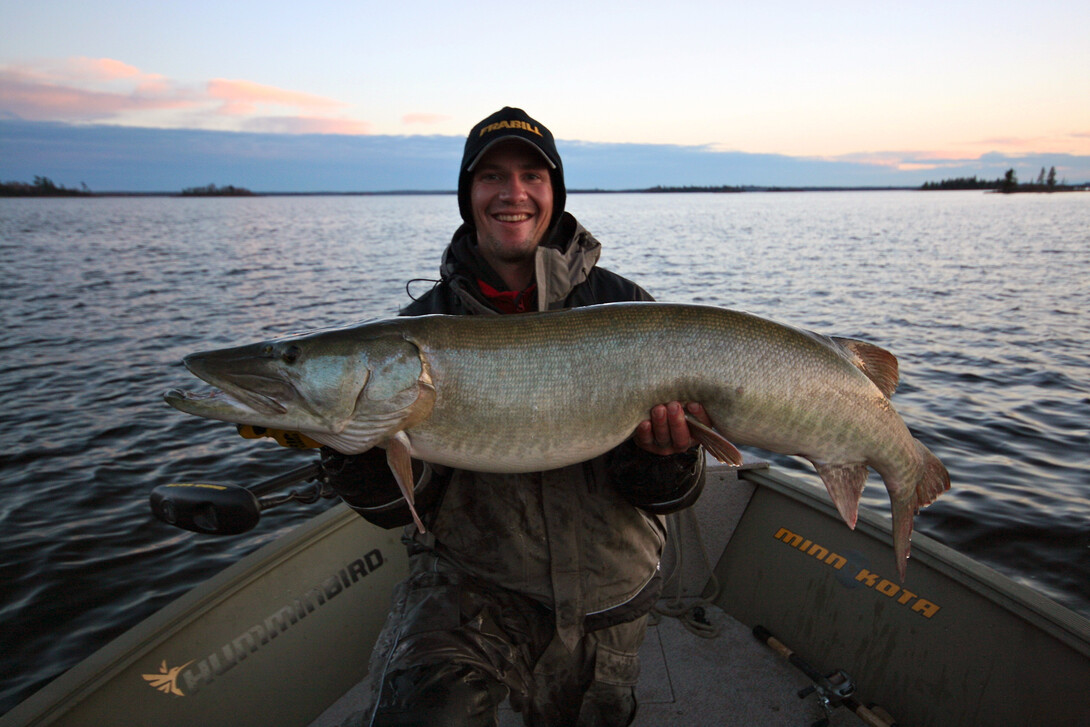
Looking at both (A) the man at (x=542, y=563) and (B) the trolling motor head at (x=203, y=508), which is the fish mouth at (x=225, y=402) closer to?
(A) the man at (x=542, y=563)

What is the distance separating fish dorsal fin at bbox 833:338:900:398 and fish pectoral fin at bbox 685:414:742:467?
2.19ft

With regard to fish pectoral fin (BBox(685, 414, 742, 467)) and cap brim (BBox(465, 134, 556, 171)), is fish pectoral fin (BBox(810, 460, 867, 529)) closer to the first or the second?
fish pectoral fin (BBox(685, 414, 742, 467))

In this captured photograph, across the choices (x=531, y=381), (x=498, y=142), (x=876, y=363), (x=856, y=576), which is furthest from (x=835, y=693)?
(x=498, y=142)

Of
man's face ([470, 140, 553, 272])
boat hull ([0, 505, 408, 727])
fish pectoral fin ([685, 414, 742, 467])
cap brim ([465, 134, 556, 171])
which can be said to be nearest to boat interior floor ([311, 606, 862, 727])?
boat hull ([0, 505, 408, 727])

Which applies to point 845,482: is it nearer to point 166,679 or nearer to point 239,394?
Result: point 239,394

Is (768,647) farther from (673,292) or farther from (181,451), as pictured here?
(673,292)

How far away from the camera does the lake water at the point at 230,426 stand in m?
5.34

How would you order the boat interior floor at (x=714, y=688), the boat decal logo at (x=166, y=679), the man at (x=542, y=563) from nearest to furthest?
the man at (x=542, y=563), the boat decal logo at (x=166, y=679), the boat interior floor at (x=714, y=688)

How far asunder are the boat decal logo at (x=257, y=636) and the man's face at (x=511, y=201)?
1908 mm

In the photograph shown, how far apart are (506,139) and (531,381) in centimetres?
129

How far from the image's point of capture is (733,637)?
373 centimetres

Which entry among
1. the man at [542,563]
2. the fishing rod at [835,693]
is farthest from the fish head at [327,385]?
the fishing rod at [835,693]

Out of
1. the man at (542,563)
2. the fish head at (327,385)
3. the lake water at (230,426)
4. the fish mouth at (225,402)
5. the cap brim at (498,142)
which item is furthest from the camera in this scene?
the lake water at (230,426)

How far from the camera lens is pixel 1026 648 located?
98.4 inches
